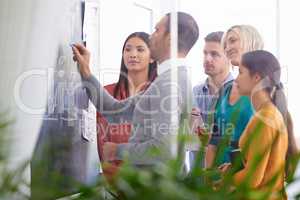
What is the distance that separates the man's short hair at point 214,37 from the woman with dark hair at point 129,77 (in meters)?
0.23

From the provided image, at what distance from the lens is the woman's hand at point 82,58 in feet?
6.66

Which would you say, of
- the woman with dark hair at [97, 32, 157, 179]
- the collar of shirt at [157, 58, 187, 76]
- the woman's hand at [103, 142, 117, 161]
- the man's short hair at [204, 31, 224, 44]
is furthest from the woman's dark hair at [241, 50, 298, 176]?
the woman's hand at [103, 142, 117, 161]

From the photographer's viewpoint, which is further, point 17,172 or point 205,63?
point 205,63

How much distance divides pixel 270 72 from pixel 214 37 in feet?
0.81

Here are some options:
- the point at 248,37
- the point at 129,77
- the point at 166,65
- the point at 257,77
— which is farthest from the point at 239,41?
the point at 129,77

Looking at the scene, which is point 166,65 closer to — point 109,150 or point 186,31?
point 186,31

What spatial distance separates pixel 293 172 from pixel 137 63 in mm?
1793

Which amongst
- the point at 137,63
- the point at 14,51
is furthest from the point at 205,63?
the point at 14,51

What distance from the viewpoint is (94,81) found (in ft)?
6.63

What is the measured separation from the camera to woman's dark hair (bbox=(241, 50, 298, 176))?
69.5 inches

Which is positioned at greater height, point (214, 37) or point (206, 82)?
point (214, 37)

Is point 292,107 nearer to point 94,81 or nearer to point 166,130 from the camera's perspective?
point 166,130

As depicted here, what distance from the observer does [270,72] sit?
1.80m

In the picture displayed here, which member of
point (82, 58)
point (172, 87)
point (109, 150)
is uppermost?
point (82, 58)
